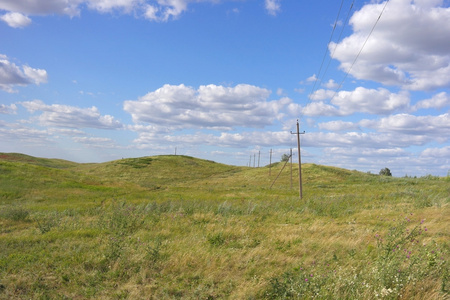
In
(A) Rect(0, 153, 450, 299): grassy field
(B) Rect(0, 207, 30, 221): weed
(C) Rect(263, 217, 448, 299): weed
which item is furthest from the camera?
(B) Rect(0, 207, 30, 221): weed

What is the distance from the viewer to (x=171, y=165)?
104 metres

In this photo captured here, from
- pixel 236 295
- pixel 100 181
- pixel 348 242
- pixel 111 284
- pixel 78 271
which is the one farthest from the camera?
pixel 100 181

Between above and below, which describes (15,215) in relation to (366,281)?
below

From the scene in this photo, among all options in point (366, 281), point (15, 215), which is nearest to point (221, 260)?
point (366, 281)

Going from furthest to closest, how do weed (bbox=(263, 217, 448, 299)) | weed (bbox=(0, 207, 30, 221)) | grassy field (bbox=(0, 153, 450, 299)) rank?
weed (bbox=(0, 207, 30, 221)) → grassy field (bbox=(0, 153, 450, 299)) → weed (bbox=(263, 217, 448, 299))

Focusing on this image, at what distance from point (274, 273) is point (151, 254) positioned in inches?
124

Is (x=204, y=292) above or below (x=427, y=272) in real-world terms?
below

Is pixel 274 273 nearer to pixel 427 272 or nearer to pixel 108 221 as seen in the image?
pixel 427 272

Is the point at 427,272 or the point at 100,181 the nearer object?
the point at 427,272

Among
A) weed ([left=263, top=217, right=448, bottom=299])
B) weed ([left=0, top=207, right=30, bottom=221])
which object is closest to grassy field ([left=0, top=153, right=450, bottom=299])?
weed ([left=263, top=217, right=448, bottom=299])

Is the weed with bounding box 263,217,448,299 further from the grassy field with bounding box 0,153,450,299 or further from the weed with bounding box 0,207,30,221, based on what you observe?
the weed with bounding box 0,207,30,221

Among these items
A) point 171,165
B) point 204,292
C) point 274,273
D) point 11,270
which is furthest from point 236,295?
point 171,165

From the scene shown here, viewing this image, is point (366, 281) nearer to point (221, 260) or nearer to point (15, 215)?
point (221, 260)

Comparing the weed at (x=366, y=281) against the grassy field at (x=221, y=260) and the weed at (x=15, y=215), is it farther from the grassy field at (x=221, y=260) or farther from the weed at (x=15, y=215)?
the weed at (x=15, y=215)
